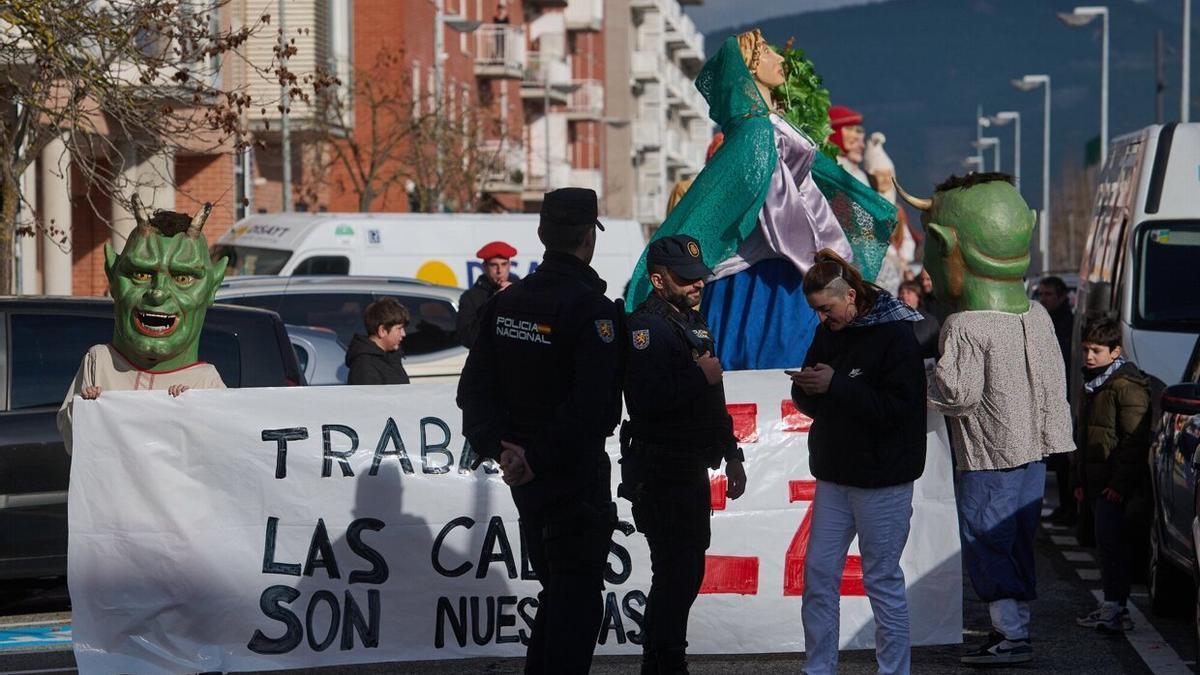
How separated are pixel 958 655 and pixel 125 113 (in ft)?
24.2

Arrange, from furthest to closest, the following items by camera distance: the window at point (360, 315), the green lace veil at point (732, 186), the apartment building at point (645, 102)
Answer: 1. the apartment building at point (645, 102)
2. the window at point (360, 315)
3. the green lace veil at point (732, 186)

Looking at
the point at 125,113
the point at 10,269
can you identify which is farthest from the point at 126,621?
→ the point at 10,269

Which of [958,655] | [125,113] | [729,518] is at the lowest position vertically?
[958,655]

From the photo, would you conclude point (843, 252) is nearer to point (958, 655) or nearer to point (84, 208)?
point (958, 655)

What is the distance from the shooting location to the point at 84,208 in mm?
33281

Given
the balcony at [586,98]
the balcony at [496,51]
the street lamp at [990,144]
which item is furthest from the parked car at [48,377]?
the street lamp at [990,144]

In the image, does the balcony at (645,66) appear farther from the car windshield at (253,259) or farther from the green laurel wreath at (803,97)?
the green laurel wreath at (803,97)

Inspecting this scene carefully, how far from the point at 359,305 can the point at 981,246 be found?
7653 mm

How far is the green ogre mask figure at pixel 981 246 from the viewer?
357 inches

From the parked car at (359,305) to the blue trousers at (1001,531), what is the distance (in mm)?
6781

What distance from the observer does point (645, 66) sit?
9125 centimetres

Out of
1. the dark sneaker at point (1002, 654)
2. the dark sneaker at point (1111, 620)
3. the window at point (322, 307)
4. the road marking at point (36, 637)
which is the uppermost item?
the window at point (322, 307)

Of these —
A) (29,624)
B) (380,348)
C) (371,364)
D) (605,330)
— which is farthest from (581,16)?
Answer: (605,330)

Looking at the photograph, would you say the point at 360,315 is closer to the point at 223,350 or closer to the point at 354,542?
the point at 223,350
